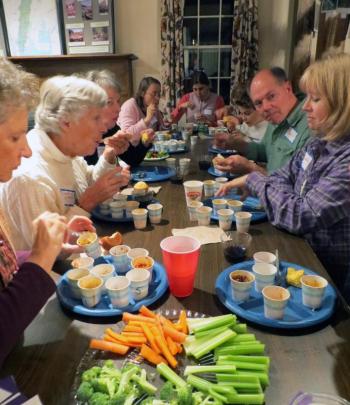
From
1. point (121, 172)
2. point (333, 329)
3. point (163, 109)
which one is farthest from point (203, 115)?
point (333, 329)

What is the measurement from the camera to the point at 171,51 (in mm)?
5707

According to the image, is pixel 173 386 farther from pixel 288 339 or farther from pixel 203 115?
pixel 203 115

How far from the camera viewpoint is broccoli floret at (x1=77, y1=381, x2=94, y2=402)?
734 millimetres

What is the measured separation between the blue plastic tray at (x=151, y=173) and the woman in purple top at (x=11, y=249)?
1.20m

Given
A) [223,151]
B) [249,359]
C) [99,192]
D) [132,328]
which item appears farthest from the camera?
[223,151]

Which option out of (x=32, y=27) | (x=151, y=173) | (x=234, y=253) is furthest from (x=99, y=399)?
(x=32, y=27)

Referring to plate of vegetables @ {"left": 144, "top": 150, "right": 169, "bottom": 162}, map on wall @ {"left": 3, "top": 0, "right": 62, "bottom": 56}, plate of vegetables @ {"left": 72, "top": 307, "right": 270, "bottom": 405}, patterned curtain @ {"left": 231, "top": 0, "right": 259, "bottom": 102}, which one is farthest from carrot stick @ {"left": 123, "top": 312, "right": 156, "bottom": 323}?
map on wall @ {"left": 3, "top": 0, "right": 62, "bottom": 56}

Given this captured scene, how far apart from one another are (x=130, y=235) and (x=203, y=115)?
12.0 ft

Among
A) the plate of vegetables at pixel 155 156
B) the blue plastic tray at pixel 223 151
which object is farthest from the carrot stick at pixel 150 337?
the blue plastic tray at pixel 223 151

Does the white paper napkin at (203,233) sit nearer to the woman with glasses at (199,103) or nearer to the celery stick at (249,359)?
the celery stick at (249,359)

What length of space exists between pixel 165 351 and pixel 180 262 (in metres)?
0.27

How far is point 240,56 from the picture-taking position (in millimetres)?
5598

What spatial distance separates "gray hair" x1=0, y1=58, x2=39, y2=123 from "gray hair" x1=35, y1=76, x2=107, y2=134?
0.56 meters

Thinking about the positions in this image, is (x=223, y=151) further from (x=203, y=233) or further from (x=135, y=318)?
(x=135, y=318)
